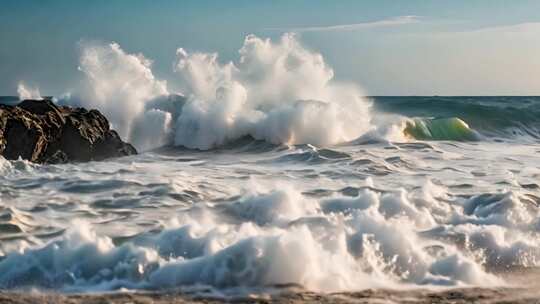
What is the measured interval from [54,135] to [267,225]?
779 cm

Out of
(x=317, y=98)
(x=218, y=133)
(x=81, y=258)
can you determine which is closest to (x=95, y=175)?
(x=81, y=258)

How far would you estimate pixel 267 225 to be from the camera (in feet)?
23.4

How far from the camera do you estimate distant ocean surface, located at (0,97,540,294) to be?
543 centimetres

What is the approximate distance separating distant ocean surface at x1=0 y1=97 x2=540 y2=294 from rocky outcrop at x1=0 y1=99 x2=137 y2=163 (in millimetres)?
770

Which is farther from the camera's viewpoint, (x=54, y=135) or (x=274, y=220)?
(x=54, y=135)

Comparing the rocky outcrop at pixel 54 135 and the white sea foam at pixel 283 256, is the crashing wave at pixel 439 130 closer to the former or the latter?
the rocky outcrop at pixel 54 135

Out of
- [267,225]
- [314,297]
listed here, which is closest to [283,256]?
[314,297]

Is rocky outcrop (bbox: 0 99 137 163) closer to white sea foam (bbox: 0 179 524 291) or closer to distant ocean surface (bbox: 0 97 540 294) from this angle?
distant ocean surface (bbox: 0 97 540 294)

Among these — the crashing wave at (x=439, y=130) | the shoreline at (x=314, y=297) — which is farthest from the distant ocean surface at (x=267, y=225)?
the crashing wave at (x=439, y=130)

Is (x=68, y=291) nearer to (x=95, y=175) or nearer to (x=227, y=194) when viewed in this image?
(x=227, y=194)

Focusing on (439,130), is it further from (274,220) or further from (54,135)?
(274,220)

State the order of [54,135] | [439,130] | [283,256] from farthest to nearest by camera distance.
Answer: [439,130]
[54,135]
[283,256]

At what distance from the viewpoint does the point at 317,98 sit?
2419 centimetres

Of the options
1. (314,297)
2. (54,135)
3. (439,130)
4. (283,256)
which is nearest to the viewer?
(314,297)
